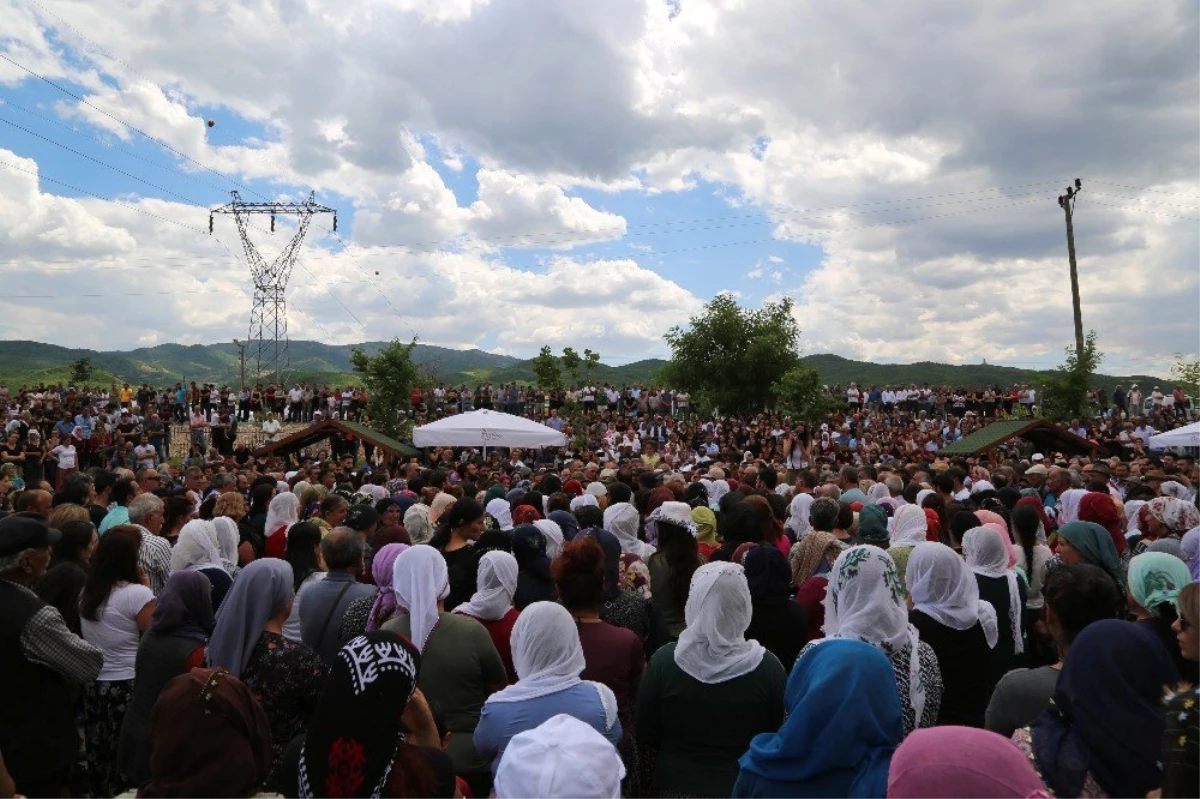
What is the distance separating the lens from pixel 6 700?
3.83 meters

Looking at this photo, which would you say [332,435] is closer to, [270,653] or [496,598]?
[496,598]

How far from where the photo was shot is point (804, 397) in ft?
110

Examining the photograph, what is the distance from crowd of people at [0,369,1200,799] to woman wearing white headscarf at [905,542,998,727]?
0.01 m

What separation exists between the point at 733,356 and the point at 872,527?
40.2 m

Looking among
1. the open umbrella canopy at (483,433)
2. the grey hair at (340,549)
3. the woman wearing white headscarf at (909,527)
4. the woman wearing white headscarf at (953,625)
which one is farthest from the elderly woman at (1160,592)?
the open umbrella canopy at (483,433)

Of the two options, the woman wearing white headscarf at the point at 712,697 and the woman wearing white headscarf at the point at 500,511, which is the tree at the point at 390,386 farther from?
the woman wearing white headscarf at the point at 712,697

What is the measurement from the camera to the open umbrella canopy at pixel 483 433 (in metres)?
15.3

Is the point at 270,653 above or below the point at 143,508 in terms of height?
below

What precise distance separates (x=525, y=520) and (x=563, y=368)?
28.3 meters

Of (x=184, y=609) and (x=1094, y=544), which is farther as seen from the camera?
(x=1094, y=544)

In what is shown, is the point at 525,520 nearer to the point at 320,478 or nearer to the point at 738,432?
the point at 320,478

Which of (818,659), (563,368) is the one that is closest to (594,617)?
(818,659)

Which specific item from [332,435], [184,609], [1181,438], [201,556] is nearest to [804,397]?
[1181,438]

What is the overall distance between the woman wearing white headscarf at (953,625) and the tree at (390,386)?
88.9ft
